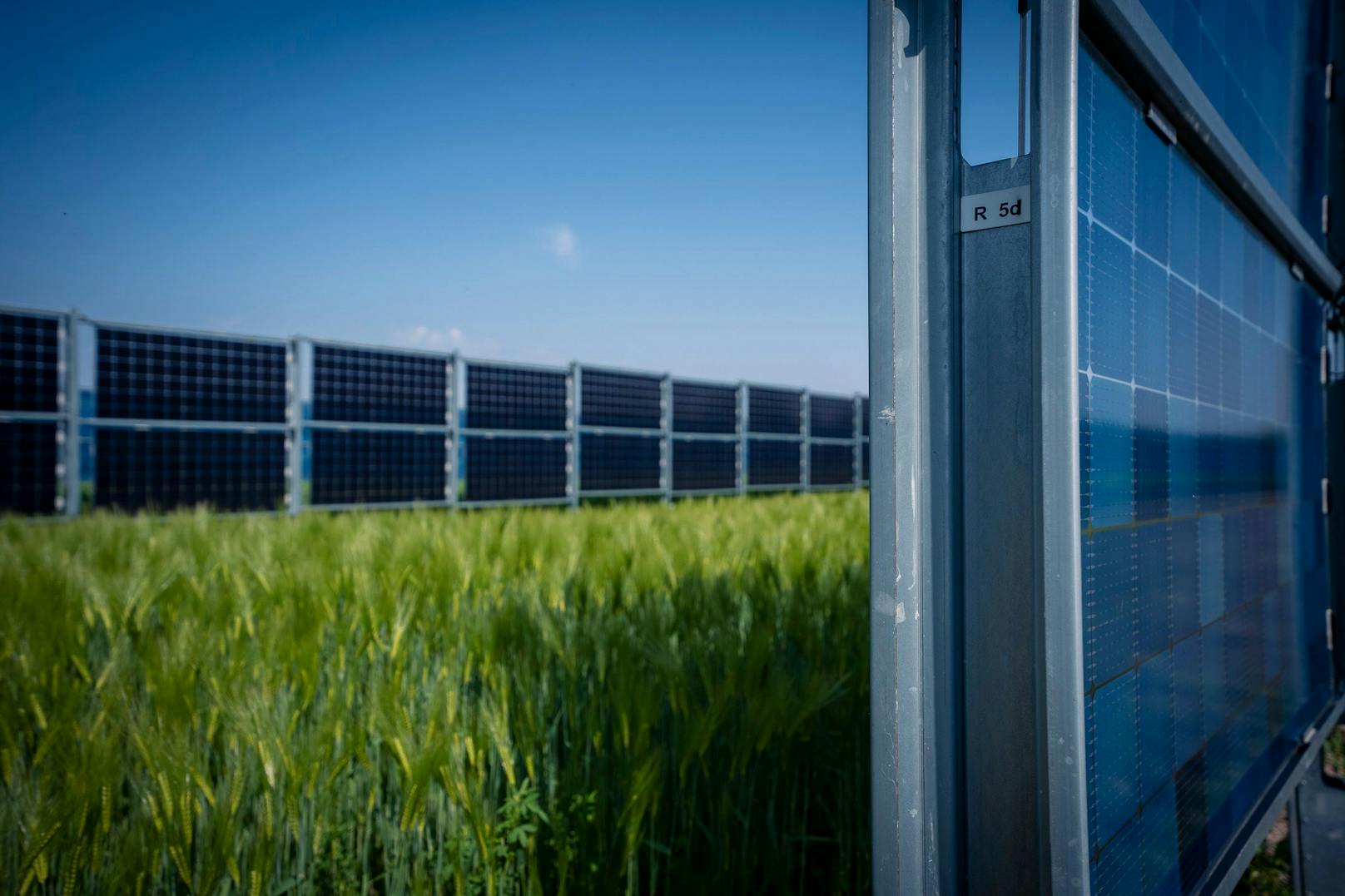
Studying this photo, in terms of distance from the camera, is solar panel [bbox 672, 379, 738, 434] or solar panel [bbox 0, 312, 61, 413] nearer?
solar panel [bbox 0, 312, 61, 413]

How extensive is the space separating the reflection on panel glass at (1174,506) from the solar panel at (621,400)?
31.2ft

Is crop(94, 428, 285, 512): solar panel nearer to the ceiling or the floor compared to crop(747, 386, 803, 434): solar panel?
nearer to the floor

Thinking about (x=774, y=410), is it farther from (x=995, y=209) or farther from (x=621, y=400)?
(x=995, y=209)

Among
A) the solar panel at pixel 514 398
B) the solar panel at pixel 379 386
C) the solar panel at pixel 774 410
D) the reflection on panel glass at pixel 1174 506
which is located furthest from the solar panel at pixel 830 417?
the reflection on panel glass at pixel 1174 506

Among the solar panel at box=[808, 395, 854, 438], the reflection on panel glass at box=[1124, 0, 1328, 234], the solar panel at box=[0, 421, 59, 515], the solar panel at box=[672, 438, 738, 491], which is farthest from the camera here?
the solar panel at box=[808, 395, 854, 438]

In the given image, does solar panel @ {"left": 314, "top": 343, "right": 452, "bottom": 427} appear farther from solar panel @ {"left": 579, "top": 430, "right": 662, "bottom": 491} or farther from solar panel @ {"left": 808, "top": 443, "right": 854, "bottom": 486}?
solar panel @ {"left": 808, "top": 443, "right": 854, "bottom": 486}

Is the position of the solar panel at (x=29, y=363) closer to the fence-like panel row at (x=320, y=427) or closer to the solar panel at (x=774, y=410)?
the fence-like panel row at (x=320, y=427)

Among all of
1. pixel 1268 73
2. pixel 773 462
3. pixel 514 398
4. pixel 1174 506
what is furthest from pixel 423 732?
pixel 773 462

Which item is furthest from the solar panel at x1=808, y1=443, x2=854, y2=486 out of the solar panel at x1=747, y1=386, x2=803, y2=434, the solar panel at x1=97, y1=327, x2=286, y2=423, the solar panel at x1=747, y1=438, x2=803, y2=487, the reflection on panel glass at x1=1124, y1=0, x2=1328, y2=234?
the reflection on panel glass at x1=1124, y1=0, x2=1328, y2=234

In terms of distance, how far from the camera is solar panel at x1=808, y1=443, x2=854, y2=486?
15.6 m

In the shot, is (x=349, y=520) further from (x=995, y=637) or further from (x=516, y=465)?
(x=516, y=465)

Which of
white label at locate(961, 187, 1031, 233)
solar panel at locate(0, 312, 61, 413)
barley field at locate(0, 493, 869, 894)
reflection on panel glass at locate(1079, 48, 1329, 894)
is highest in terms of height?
solar panel at locate(0, 312, 61, 413)

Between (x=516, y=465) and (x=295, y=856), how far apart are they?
8.68 m

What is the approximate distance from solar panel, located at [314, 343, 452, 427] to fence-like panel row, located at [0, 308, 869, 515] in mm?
14
